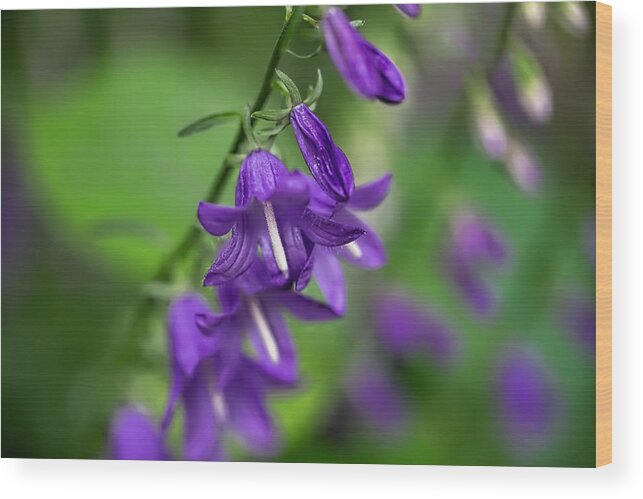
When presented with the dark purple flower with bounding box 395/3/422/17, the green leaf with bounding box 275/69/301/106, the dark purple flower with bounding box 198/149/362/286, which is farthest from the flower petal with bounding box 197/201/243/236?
the dark purple flower with bounding box 395/3/422/17

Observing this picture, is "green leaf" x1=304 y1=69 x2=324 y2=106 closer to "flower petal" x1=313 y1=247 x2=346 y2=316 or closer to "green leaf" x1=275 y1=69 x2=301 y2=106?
"green leaf" x1=275 y1=69 x2=301 y2=106

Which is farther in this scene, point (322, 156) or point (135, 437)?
point (135, 437)

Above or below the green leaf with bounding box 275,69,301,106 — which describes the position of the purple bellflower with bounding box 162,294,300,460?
below

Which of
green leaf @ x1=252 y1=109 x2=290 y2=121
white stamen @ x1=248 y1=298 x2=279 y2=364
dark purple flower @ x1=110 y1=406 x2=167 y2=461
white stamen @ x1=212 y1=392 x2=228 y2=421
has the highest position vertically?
green leaf @ x1=252 y1=109 x2=290 y2=121

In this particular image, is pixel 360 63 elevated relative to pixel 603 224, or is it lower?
elevated

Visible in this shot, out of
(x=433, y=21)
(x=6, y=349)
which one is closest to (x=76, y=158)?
(x=6, y=349)

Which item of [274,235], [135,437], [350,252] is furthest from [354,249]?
[135,437]

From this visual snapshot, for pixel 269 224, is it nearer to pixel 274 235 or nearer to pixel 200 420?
pixel 274 235
